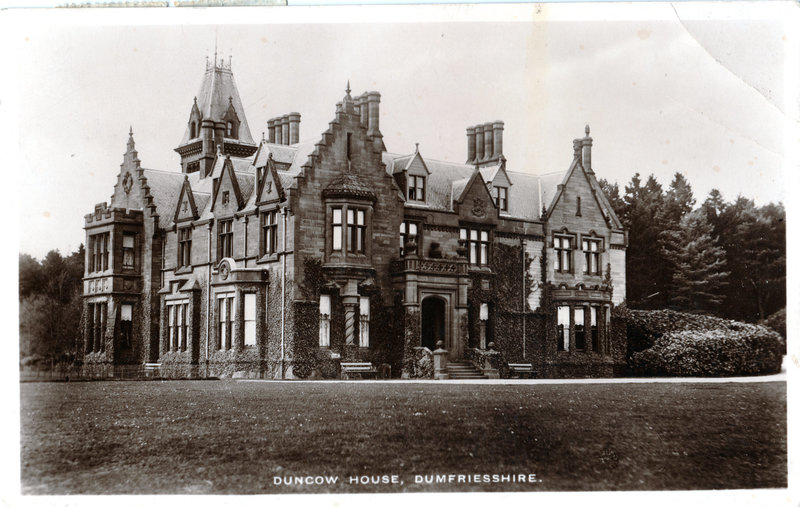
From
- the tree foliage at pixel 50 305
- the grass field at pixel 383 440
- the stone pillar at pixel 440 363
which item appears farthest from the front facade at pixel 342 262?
the grass field at pixel 383 440

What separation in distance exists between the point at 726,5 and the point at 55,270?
15617 mm

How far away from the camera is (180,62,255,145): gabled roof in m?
22.2

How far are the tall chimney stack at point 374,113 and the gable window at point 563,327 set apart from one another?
7.85m

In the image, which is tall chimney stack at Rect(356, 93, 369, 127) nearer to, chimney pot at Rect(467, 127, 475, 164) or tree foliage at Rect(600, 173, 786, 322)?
chimney pot at Rect(467, 127, 475, 164)

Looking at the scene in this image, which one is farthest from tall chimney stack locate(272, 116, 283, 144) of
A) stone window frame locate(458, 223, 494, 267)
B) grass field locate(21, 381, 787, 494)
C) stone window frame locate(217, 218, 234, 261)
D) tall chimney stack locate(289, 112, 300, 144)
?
stone window frame locate(458, 223, 494, 267)

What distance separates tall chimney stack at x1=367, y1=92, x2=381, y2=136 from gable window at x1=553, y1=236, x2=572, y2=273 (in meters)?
7.39

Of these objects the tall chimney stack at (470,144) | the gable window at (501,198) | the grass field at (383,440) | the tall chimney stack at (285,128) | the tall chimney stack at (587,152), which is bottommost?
the grass field at (383,440)

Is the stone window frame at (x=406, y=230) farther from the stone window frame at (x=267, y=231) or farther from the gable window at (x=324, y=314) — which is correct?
the stone window frame at (x=267, y=231)

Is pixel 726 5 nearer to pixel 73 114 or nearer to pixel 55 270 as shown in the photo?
pixel 73 114

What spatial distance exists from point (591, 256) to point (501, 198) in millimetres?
3290

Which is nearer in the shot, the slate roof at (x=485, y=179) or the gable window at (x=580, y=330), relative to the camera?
the slate roof at (x=485, y=179)

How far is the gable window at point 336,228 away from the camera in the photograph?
90.7ft

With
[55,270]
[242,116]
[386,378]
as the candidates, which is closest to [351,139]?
[242,116]

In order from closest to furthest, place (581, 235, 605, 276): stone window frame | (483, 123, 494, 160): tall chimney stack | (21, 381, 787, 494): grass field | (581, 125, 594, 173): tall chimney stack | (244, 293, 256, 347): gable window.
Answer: (21, 381, 787, 494): grass field, (581, 125, 594, 173): tall chimney stack, (483, 123, 494, 160): tall chimney stack, (244, 293, 256, 347): gable window, (581, 235, 605, 276): stone window frame
